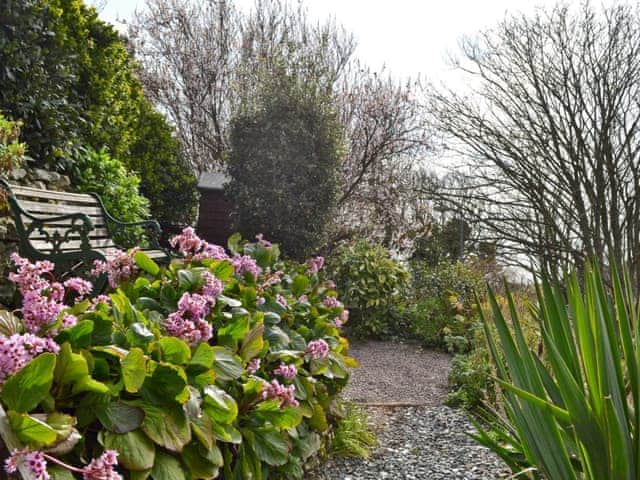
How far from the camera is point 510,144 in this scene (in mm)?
8156

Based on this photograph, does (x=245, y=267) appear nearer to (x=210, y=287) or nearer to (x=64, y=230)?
(x=210, y=287)

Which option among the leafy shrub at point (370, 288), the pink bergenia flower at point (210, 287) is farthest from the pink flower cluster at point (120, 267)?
the leafy shrub at point (370, 288)

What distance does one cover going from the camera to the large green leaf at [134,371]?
123 cm

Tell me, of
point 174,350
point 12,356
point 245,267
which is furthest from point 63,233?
point 12,356

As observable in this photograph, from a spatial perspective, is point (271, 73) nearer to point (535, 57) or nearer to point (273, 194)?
point (273, 194)

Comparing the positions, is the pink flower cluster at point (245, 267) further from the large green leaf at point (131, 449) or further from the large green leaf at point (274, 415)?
the large green leaf at point (131, 449)

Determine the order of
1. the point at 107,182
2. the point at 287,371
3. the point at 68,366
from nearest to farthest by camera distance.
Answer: the point at 68,366 → the point at 287,371 → the point at 107,182

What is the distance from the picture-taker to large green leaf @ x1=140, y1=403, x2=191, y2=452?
127cm

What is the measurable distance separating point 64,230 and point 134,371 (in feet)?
11.0

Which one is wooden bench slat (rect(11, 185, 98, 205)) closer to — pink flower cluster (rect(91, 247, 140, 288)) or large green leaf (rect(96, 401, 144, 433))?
pink flower cluster (rect(91, 247, 140, 288))

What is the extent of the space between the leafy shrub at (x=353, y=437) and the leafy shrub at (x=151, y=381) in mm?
623

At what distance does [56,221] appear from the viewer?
12.0 ft

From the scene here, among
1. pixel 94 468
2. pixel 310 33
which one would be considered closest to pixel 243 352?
pixel 94 468

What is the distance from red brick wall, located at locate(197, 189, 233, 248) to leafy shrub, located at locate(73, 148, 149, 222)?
10.5 feet
